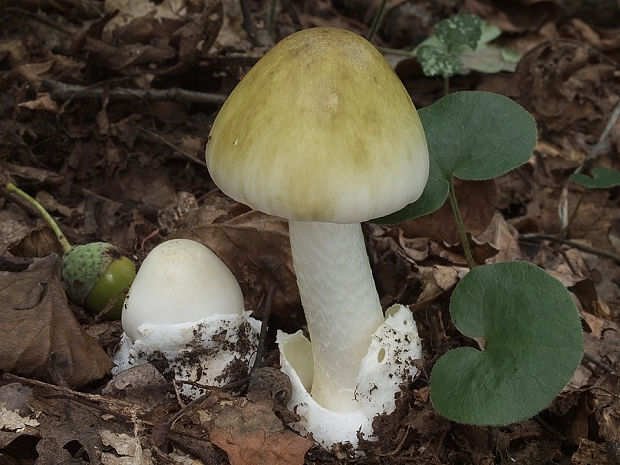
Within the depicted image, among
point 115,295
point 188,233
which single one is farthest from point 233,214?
point 115,295

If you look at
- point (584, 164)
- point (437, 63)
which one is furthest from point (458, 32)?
point (584, 164)

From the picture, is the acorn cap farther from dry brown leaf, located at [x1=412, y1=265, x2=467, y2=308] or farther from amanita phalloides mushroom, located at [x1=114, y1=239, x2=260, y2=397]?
dry brown leaf, located at [x1=412, y1=265, x2=467, y2=308]

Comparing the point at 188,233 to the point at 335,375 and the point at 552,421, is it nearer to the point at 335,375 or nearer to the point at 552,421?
the point at 335,375

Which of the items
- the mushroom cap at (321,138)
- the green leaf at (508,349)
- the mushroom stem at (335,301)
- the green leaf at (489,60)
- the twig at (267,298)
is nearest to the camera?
the mushroom cap at (321,138)

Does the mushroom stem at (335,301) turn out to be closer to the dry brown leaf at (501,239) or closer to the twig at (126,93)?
the dry brown leaf at (501,239)

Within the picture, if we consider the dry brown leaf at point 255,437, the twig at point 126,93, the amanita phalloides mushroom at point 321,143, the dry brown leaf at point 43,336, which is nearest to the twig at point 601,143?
the twig at point 126,93

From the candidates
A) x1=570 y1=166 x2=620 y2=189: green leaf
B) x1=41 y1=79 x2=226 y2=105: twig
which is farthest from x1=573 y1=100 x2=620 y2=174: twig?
x1=41 y1=79 x2=226 y2=105: twig
